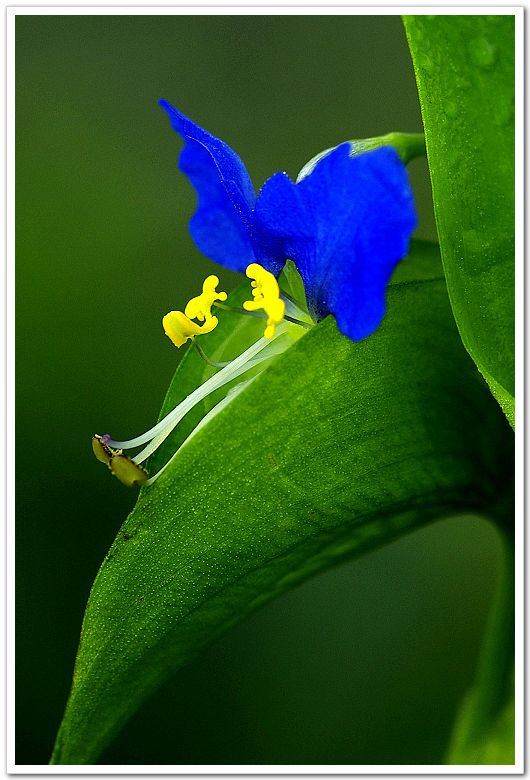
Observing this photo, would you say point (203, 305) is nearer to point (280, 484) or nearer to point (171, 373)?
point (280, 484)

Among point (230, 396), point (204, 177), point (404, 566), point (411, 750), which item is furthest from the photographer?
point (404, 566)

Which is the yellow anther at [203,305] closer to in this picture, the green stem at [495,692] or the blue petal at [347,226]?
the blue petal at [347,226]

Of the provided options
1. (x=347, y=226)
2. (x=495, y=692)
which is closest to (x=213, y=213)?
(x=347, y=226)

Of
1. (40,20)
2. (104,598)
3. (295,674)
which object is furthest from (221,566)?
(40,20)

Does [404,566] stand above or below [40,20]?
below

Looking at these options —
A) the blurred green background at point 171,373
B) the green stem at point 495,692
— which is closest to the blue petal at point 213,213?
the green stem at point 495,692

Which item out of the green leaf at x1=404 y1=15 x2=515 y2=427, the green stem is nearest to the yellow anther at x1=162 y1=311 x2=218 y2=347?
the green leaf at x1=404 y1=15 x2=515 y2=427

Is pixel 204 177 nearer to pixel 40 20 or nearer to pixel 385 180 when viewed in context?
pixel 385 180

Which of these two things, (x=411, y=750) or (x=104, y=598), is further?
(x=411, y=750)
